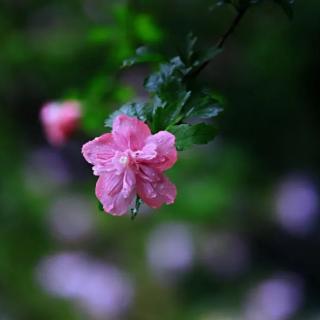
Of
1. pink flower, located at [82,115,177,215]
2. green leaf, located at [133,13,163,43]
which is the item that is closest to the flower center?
pink flower, located at [82,115,177,215]

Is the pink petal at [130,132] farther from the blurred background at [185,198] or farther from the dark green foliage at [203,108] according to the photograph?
the blurred background at [185,198]

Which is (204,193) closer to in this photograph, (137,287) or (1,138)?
(137,287)

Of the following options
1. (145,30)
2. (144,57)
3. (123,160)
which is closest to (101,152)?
(123,160)

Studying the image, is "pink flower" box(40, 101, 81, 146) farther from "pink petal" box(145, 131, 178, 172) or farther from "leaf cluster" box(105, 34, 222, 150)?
"pink petal" box(145, 131, 178, 172)

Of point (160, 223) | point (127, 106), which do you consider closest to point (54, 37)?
point (160, 223)

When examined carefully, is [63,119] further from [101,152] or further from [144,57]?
[101,152]

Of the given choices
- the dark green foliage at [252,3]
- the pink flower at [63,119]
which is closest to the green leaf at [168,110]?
the dark green foliage at [252,3]

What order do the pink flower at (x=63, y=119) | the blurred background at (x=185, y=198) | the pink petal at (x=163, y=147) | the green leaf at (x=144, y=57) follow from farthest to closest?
the blurred background at (x=185, y=198) < the pink flower at (x=63, y=119) < the green leaf at (x=144, y=57) < the pink petal at (x=163, y=147)
